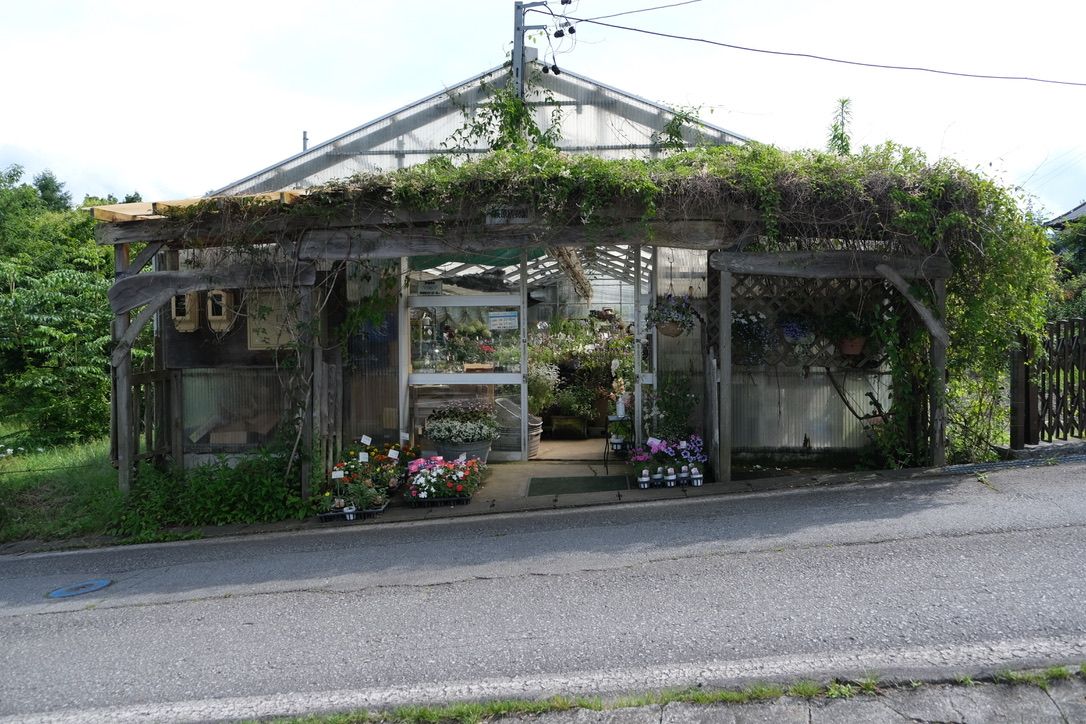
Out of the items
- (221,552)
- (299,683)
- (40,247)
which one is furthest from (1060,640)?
(40,247)

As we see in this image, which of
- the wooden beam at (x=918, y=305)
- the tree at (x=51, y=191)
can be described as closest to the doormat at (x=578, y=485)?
the wooden beam at (x=918, y=305)

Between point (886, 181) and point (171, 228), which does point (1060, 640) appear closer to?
point (886, 181)

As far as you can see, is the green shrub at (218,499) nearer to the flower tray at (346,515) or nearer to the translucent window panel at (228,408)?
the flower tray at (346,515)

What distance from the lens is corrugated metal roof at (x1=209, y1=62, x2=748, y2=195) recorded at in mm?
9578

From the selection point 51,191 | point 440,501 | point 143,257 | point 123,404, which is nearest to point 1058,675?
point 440,501

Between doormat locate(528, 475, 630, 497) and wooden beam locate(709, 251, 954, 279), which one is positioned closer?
wooden beam locate(709, 251, 954, 279)

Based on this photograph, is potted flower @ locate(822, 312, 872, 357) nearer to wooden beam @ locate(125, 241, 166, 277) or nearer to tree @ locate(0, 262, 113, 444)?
wooden beam @ locate(125, 241, 166, 277)

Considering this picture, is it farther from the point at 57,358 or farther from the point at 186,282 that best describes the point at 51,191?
the point at 186,282

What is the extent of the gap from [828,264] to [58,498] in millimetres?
8396

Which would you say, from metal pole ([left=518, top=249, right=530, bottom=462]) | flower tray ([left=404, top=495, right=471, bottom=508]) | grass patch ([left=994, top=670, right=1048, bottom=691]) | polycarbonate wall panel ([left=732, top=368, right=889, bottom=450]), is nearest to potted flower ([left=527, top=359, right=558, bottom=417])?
metal pole ([left=518, top=249, right=530, bottom=462])

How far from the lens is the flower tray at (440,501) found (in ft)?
23.9

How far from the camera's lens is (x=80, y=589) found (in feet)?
18.6

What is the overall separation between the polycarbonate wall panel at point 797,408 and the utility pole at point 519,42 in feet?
15.3

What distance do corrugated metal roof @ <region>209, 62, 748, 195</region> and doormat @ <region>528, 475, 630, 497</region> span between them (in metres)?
4.22
